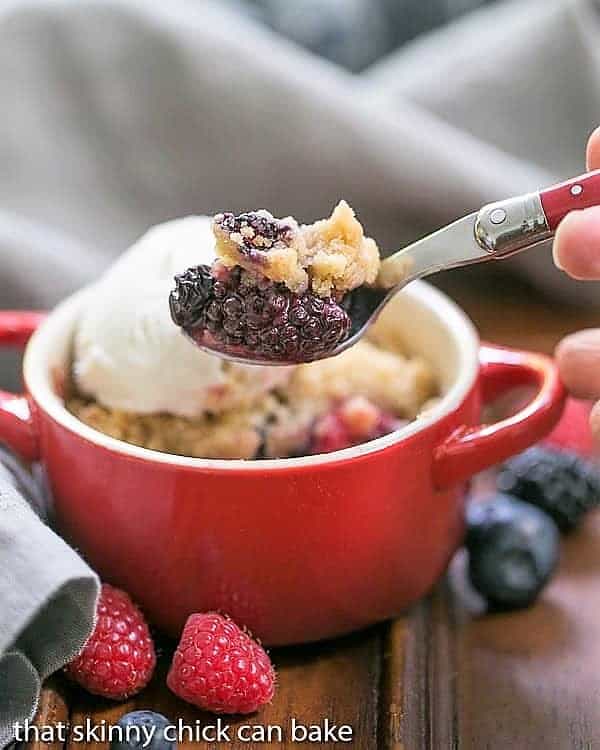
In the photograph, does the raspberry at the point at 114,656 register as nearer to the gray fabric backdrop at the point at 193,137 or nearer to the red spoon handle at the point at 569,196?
the red spoon handle at the point at 569,196

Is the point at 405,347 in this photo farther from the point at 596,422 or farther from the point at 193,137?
the point at 193,137

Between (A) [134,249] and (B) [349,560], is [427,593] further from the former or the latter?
(A) [134,249]

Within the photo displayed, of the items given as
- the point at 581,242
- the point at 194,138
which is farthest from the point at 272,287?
the point at 194,138

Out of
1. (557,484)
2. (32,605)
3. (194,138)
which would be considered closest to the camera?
(32,605)

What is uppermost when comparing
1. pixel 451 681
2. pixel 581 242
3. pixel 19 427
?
pixel 581 242

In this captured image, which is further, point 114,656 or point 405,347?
point 405,347

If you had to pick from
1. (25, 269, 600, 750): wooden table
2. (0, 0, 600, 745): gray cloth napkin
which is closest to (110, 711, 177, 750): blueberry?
(25, 269, 600, 750): wooden table

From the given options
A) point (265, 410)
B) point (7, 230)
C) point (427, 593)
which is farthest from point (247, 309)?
point (7, 230)
